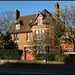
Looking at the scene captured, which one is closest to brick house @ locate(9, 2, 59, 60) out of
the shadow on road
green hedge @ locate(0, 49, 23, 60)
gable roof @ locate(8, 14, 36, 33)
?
gable roof @ locate(8, 14, 36, 33)

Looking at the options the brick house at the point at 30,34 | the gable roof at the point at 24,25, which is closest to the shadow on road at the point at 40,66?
the brick house at the point at 30,34

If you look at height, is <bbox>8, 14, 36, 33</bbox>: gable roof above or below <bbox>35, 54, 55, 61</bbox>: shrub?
above

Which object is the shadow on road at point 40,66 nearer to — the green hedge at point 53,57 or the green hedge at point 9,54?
the green hedge at point 53,57

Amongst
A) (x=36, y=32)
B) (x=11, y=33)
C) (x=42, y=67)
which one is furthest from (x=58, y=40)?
(x=11, y=33)

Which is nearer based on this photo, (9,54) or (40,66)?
(40,66)

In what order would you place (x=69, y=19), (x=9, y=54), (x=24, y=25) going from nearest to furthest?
(x=69, y=19) → (x=9, y=54) → (x=24, y=25)

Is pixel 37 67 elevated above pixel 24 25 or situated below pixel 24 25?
below

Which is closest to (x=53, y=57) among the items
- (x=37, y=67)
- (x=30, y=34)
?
(x=37, y=67)

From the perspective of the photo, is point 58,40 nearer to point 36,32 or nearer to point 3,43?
point 36,32

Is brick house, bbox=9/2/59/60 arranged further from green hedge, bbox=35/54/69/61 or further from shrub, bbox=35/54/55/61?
green hedge, bbox=35/54/69/61

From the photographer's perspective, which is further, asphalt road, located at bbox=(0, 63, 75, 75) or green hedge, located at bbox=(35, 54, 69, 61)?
green hedge, located at bbox=(35, 54, 69, 61)

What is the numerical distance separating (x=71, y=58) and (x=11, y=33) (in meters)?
16.6

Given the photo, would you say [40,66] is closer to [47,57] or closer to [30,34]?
[47,57]

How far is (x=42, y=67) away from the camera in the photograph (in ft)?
58.7
